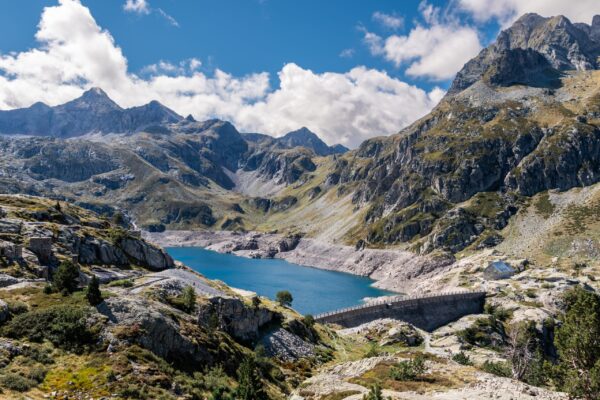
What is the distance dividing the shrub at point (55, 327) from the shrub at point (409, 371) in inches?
1176

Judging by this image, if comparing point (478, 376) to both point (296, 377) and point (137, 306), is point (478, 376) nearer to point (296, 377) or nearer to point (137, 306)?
point (296, 377)

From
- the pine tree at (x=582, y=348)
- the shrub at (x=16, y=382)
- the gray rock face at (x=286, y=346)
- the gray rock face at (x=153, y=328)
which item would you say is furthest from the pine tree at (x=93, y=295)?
the pine tree at (x=582, y=348)

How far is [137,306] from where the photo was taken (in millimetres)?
46312

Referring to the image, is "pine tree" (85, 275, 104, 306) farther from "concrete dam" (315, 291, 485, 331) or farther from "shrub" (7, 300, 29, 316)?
"concrete dam" (315, 291, 485, 331)

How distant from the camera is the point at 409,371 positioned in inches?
1661

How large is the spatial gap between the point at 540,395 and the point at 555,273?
144 metres

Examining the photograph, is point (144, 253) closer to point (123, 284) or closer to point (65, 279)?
point (123, 284)

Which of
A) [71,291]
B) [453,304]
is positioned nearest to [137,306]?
[71,291]

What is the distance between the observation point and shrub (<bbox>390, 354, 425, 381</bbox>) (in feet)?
137

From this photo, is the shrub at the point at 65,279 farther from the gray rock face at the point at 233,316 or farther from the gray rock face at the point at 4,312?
the gray rock face at the point at 233,316

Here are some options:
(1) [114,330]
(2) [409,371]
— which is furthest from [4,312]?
(2) [409,371]

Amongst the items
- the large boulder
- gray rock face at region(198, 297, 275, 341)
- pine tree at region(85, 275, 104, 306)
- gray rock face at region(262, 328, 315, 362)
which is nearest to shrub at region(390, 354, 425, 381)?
gray rock face at region(198, 297, 275, 341)

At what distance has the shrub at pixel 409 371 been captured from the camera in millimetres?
41812

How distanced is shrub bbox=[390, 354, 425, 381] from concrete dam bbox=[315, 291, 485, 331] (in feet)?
243
